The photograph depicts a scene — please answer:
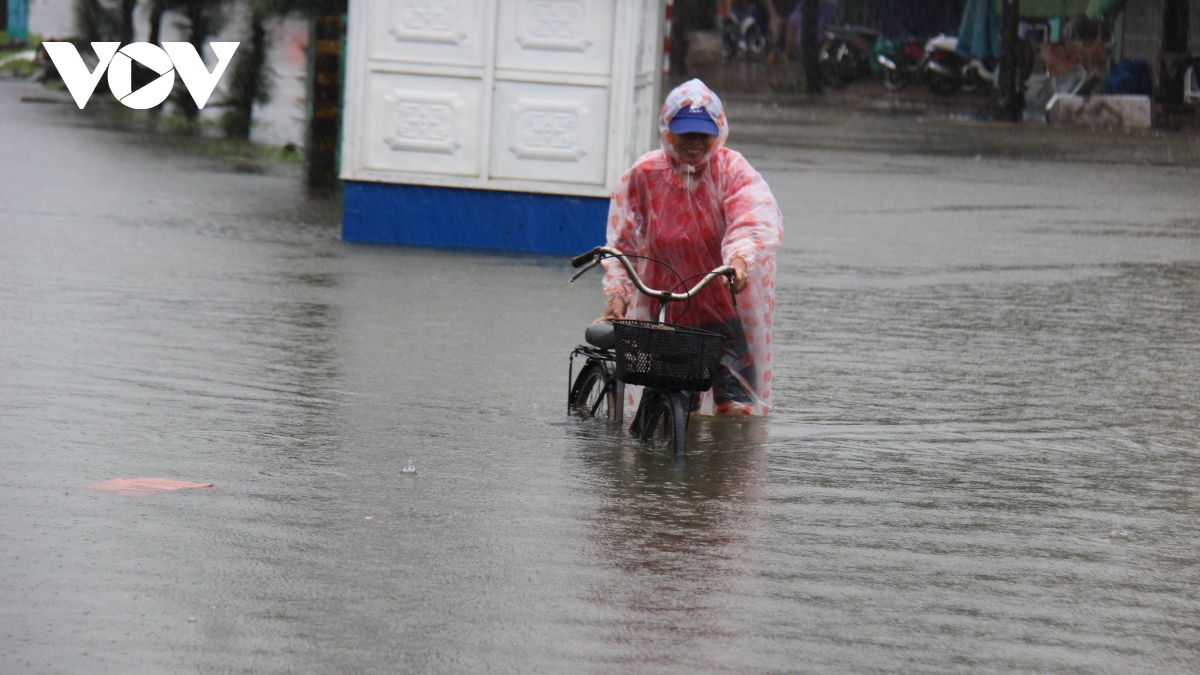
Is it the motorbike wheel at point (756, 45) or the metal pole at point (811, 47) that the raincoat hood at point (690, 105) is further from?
the motorbike wheel at point (756, 45)

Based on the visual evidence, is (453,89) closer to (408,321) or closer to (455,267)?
(455,267)

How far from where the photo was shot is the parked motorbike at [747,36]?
50781mm

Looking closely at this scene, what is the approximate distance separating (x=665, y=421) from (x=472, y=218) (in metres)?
6.60

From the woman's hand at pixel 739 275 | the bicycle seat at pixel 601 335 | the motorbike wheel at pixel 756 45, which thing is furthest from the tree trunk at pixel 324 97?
the motorbike wheel at pixel 756 45

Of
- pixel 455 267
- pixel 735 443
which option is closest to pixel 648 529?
pixel 735 443

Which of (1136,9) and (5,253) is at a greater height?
(1136,9)

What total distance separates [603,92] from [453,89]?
43.4 inches

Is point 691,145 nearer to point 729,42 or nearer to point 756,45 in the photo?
point 756,45

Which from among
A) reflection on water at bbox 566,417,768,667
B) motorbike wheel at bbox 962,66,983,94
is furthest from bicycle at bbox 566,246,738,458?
motorbike wheel at bbox 962,66,983,94

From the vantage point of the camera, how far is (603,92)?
43.6 feet

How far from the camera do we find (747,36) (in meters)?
50.8

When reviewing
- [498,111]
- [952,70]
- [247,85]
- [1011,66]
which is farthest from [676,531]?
[952,70]

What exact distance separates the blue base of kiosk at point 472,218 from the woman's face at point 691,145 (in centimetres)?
620

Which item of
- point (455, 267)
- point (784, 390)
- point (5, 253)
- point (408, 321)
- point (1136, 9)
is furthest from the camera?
point (1136, 9)
